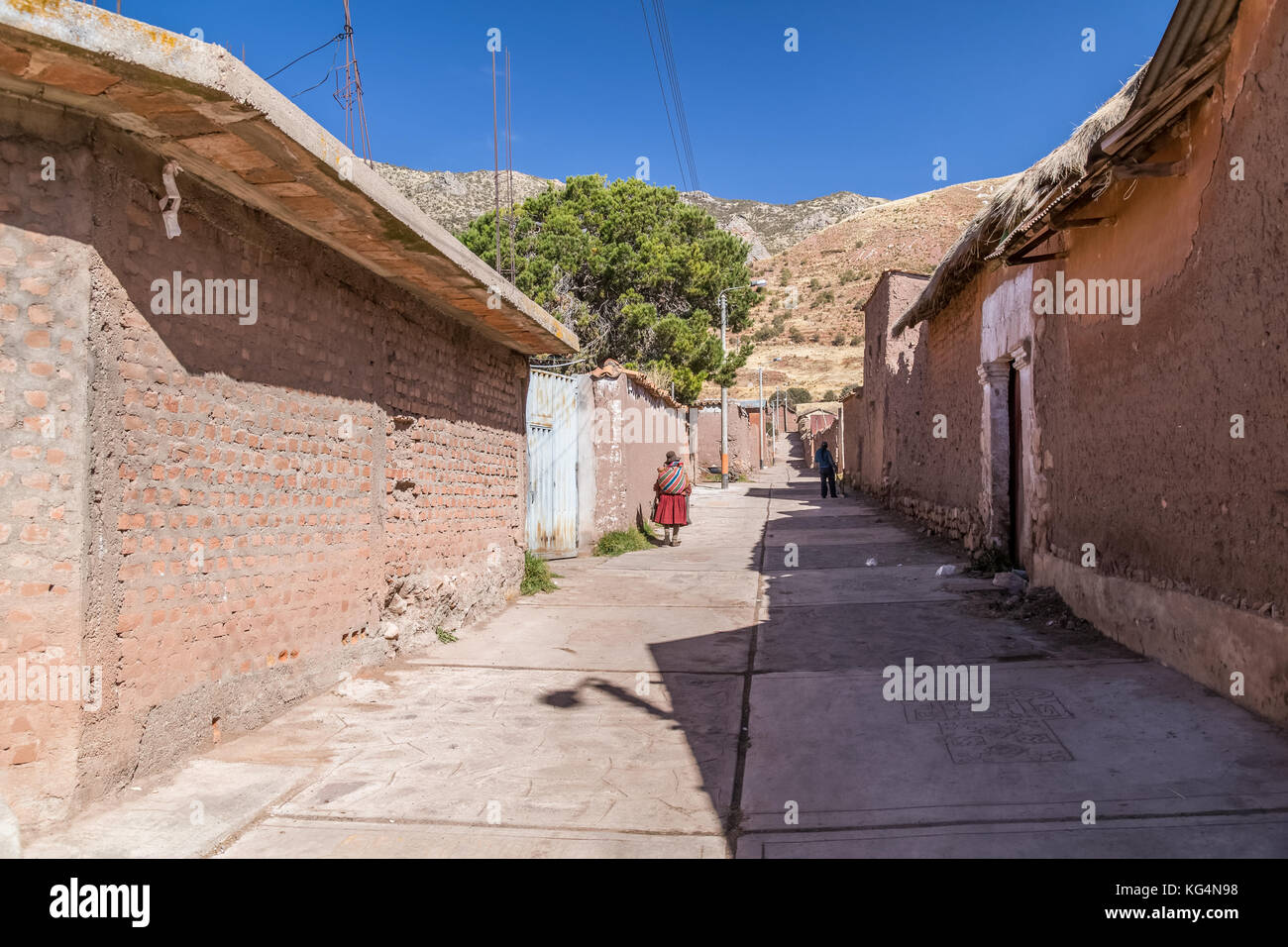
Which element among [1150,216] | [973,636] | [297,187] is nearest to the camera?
[297,187]

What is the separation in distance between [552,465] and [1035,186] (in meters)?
6.71

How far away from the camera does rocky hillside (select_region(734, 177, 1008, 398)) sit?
59.0 metres

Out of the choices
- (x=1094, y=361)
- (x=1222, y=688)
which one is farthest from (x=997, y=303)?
(x=1222, y=688)

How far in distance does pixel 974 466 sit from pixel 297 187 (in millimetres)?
8601

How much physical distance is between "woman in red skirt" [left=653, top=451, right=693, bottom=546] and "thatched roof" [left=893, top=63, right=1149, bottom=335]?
5214mm

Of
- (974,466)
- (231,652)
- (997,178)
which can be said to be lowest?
(231,652)

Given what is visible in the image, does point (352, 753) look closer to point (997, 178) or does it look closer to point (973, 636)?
point (973, 636)

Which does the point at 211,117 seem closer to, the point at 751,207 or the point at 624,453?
the point at 624,453

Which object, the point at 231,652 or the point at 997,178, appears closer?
the point at 231,652

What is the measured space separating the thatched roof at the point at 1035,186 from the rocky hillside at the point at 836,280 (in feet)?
146

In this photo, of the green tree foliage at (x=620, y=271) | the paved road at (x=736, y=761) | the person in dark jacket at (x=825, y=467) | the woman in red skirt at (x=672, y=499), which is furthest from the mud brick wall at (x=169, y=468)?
the green tree foliage at (x=620, y=271)

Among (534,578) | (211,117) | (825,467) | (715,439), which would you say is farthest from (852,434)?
(211,117)

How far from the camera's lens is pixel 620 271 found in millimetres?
26266

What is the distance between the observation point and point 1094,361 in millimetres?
6414
